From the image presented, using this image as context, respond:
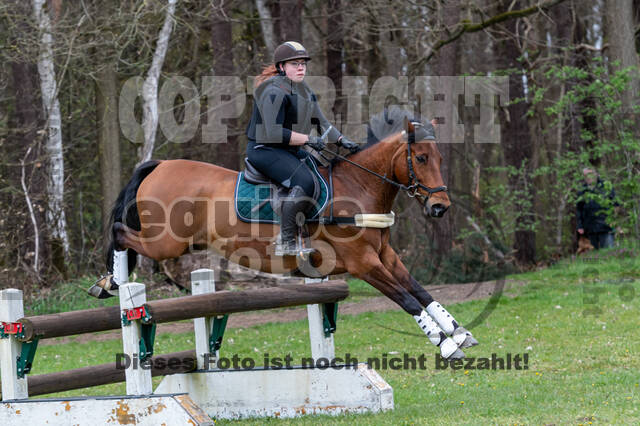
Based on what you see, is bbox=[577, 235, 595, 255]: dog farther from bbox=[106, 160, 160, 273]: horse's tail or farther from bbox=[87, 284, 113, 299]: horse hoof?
bbox=[87, 284, 113, 299]: horse hoof

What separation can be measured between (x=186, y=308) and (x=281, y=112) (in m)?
1.73

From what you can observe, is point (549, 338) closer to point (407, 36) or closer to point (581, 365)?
point (581, 365)

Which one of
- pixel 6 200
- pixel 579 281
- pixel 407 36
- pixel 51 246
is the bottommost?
pixel 579 281

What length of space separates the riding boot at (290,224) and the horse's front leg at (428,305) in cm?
68

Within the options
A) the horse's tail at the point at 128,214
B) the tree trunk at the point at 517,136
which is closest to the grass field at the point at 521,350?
the horse's tail at the point at 128,214

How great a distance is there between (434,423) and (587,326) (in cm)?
481

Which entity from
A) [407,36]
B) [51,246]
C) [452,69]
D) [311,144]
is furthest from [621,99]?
[51,246]

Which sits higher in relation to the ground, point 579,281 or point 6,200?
point 6,200

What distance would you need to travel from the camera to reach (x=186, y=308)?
5418mm

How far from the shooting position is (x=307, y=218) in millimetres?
6164

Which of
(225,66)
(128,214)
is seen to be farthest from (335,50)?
(128,214)

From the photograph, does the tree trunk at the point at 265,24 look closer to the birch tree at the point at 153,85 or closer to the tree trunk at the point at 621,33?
the birch tree at the point at 153,85

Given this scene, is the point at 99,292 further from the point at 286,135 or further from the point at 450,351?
the point at 450,351

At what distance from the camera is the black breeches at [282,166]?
605 cm
